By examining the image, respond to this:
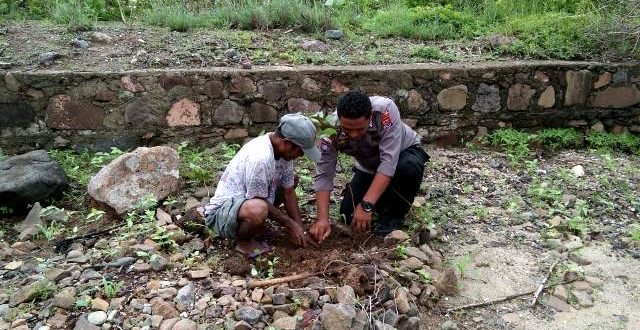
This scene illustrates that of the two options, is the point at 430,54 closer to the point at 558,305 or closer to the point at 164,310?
the point at 558,305

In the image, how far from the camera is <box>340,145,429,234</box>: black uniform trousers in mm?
3426

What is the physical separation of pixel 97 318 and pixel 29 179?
1897mm

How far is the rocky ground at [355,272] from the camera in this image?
103 inches

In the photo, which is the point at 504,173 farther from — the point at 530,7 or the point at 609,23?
the point at 530,7

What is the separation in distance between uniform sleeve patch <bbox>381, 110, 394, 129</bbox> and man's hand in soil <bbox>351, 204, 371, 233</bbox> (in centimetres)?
50

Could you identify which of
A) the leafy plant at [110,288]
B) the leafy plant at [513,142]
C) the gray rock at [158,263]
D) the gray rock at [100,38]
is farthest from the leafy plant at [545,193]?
the gray rock at [100,38]

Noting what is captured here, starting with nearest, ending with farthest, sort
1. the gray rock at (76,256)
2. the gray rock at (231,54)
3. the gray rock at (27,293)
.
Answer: the gray rock at (27,293), the gray rock at (76,256), the gray rock at (231,54)

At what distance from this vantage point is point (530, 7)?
6.75 metres

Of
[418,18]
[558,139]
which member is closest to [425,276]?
[558,139]

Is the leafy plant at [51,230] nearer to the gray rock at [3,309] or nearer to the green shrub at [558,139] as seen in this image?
the gray rock at [3,309]

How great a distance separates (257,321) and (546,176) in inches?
122

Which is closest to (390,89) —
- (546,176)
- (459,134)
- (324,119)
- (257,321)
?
(459,134)

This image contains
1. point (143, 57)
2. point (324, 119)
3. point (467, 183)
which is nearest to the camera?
point (324, 119)

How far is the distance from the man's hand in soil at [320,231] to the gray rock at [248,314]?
0.76 metres
